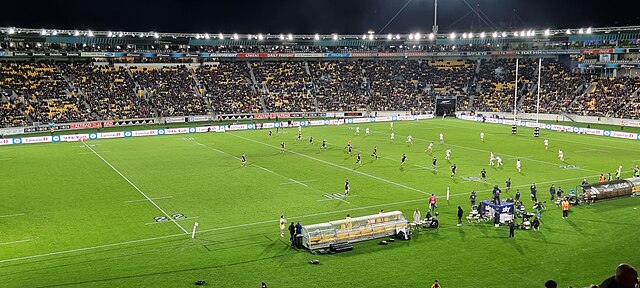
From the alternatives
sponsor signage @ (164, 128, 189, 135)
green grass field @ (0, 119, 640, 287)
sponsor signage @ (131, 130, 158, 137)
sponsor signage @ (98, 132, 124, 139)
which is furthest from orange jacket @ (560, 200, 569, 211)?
sponsor signage @ (98, 132, 124, 139)

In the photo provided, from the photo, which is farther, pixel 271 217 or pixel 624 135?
pixel 624 135

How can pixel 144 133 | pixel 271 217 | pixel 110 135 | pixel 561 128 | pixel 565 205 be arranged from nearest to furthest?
pixel 565 205 → pixel 271 217 → pixel 110 135 → pixel 144 133 → pixel 561 128

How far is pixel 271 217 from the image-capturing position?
30.5 metres

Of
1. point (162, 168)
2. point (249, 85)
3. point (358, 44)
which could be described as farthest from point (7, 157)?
point (358, 44)

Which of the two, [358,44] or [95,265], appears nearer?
[95,265]

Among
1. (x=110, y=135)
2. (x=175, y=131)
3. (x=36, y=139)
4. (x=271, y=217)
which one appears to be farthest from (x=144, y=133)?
(x=271, y=217)

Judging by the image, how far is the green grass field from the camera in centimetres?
2170

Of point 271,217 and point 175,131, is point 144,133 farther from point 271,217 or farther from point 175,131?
point 271,217

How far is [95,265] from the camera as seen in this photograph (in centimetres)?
2277

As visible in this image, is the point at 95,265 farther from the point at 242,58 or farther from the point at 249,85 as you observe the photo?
the point at 242,58

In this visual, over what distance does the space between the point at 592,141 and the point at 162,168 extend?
46.7 m

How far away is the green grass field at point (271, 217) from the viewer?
2170 cm

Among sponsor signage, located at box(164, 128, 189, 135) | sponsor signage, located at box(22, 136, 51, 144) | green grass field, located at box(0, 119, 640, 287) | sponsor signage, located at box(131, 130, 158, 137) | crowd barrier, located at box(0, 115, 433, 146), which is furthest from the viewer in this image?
sponsor signage, located at box(164, 128, 189, 135)

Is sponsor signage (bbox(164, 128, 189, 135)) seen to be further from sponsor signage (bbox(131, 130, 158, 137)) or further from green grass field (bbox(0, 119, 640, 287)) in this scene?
green grass field (bbox(0, 119, 640, 287))
